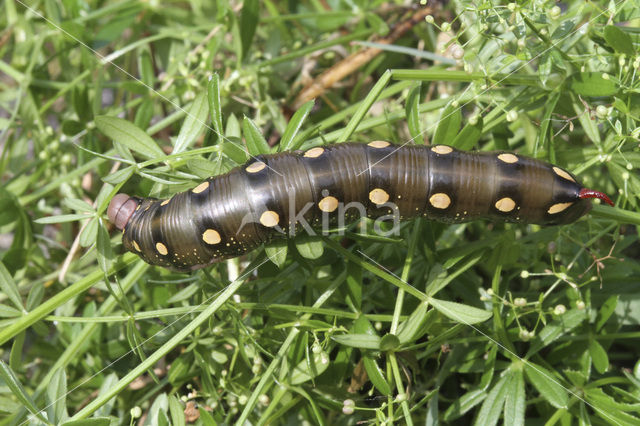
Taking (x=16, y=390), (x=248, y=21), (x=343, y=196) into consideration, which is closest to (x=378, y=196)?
(x=343, y=196)

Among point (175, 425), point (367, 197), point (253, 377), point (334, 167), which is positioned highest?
point (334, 167)

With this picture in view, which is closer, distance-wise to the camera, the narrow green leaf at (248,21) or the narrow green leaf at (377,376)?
the narrow green leaf at (377,376)

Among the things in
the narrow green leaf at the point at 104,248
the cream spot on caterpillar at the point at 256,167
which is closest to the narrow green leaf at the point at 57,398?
the narrow green leaf at the point at 104,248

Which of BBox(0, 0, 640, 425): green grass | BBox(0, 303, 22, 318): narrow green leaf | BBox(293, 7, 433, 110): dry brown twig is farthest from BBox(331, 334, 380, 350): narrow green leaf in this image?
BBox(293, 7, 433, 110): dry brown twig

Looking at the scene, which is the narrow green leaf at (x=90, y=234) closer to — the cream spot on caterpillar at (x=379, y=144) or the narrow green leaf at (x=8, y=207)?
the narrow green leaf at (x=8, y=207)

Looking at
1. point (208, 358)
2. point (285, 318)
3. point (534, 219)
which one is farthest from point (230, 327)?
point (534, 219)

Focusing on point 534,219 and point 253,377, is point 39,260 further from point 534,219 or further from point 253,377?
point 534,219

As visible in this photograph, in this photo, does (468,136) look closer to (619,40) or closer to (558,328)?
(619,40)
